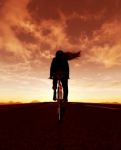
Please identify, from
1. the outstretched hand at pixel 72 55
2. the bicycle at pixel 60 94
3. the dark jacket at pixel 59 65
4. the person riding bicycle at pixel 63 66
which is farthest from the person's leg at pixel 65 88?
the outstretched hand at pixel 72 55

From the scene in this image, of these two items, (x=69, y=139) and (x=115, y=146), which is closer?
(x=115, y=146)

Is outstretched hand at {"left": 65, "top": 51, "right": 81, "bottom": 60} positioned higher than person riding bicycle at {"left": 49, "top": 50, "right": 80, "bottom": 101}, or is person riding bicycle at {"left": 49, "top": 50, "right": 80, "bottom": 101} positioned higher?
outstretched hand at {"left": 65, "top": 51, "right": 81, "bottom": 60}

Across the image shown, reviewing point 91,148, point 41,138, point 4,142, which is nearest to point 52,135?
point 41,138

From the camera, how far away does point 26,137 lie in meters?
10.1

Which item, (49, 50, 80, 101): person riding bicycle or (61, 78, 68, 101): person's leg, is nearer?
(49, 50, 80, 101): person riding bicycle

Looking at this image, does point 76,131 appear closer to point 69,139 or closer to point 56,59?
point 69,139

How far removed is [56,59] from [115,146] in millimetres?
6045

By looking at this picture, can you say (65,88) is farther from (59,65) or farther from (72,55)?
(72,55)

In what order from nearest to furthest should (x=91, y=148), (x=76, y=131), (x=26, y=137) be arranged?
1. (x=91, y=148)
2. (x=26, y=137)
3. (x=76, y=131)

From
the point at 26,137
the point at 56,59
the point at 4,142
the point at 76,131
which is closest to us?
the point at 4,142

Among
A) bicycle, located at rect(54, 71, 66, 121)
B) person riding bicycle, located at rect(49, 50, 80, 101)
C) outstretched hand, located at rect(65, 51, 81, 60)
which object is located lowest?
bicycle, located at rect(54, 71, 66, 121)

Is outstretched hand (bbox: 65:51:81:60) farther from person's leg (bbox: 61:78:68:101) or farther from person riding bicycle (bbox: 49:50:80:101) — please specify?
person's leg (bbox: 61:78:68:101)

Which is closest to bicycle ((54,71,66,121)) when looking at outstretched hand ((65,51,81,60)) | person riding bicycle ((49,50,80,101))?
person riding bicycle ((49,50,80,101))

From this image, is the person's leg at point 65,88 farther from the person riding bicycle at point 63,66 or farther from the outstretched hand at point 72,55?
the outstretched hand at point 72,55
